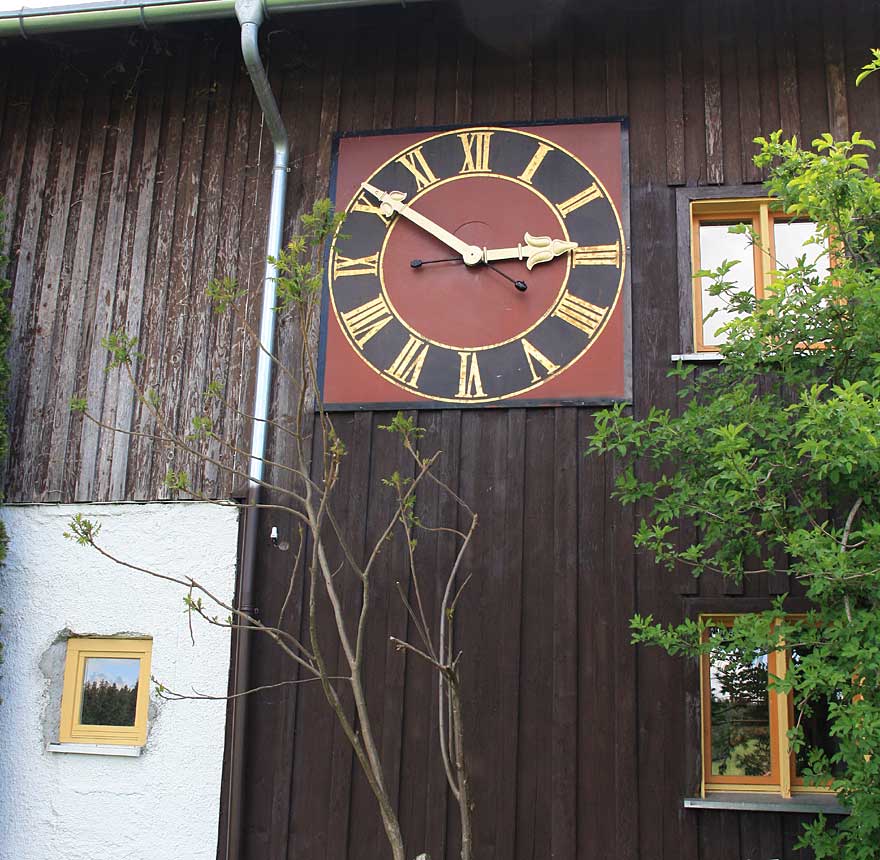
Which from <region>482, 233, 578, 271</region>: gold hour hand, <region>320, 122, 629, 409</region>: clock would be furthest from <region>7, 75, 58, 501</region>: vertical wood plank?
<region>482, 233, 578, 271</region>: gold hour hand

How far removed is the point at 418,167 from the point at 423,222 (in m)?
0.40

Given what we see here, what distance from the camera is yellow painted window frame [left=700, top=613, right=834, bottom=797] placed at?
6.28 metres

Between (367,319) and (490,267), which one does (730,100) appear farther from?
(367,319)

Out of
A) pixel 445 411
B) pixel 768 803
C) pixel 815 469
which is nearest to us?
pixel 815 469

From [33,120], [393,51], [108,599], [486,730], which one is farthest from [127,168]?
[486,730]

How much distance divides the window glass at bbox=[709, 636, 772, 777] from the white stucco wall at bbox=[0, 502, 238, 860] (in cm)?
264

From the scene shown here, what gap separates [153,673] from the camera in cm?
695

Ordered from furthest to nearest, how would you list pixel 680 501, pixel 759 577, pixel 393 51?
pixel 393 51 < pixel 759 577 < pixel 680 501

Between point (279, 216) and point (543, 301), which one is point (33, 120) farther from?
point (543, 301)

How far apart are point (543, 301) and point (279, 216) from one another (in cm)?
171

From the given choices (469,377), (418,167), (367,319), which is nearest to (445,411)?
(469,377)

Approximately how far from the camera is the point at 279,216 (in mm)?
7508

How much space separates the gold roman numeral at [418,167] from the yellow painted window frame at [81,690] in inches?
123

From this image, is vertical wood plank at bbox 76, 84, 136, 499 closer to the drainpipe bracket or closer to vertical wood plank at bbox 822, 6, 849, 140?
the drainpipe bracket
